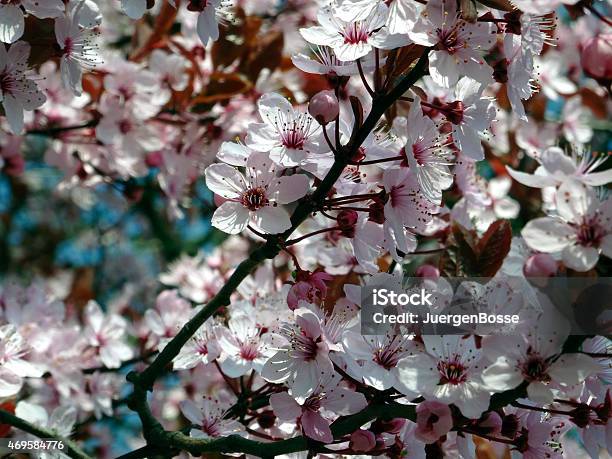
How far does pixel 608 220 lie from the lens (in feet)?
3.64

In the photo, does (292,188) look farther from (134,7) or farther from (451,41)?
(134,7)

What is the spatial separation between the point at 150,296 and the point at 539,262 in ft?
10.5

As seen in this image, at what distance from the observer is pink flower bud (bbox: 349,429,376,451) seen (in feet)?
3.93

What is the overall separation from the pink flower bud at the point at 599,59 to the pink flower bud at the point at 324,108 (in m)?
0.76

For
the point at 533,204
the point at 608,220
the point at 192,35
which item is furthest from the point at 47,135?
the point at 608,220

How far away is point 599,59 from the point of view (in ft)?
5.66

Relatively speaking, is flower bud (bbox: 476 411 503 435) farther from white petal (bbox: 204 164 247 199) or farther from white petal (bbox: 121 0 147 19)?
white petal (bbox: 121 0 147 19)

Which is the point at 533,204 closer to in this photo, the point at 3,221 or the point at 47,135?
the point at 47,135

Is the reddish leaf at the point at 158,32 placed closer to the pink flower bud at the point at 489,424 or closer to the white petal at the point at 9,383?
the white petal at the point at 9,383

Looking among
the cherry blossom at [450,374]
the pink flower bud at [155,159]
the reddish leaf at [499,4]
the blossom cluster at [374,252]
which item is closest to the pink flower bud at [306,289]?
the blossom cluster at [374,252]

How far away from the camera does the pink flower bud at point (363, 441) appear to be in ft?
3.93

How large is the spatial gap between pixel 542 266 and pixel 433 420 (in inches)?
10.8

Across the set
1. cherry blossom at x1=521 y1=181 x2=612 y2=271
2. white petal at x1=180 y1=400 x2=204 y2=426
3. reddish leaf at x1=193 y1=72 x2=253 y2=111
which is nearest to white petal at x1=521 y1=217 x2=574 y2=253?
cherry blossom at x1=521 y1=181 x2=612 y2=271

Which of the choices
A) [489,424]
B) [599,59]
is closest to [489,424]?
[489,424]
